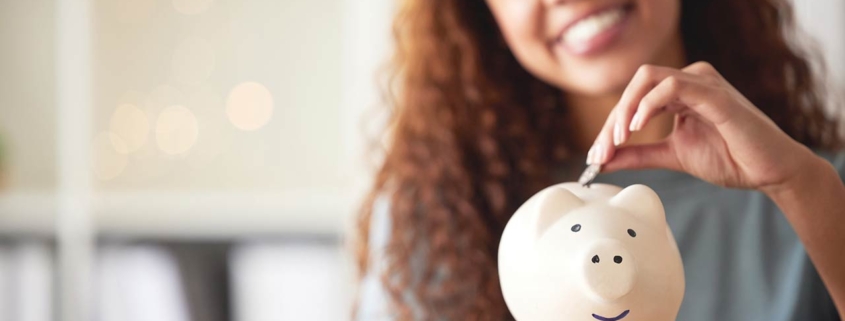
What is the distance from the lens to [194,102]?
2.12 metres

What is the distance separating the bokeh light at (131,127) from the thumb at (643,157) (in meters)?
1.64

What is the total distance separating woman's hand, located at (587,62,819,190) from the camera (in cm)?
66

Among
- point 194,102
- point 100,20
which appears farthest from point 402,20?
point 100,20

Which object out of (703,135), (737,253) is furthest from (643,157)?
(737,253)

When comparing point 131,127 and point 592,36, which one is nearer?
point 592,36

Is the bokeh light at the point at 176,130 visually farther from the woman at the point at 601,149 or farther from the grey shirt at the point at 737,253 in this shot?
the grey shirt at the point at 737,253

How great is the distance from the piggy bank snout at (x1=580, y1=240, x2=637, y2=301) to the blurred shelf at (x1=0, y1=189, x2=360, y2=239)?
1.43m

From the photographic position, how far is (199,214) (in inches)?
82.7

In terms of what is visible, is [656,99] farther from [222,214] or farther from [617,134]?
[222,214]

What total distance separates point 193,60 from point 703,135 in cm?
160

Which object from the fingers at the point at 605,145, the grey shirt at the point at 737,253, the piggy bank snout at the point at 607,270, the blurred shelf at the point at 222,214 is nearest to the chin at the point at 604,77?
the grey shirt at the point at 737,253

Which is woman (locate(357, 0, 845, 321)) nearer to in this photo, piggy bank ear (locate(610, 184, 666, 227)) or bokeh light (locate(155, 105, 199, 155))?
piggy bank ear (locate(610, 184, 666, 227))

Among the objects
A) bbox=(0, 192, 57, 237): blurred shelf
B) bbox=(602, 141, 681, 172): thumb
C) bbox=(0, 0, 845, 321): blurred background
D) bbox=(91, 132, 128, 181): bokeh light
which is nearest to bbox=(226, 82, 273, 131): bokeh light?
bbox=(0, 0, 845, 321): blurred background

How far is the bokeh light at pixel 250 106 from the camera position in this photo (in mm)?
2096
